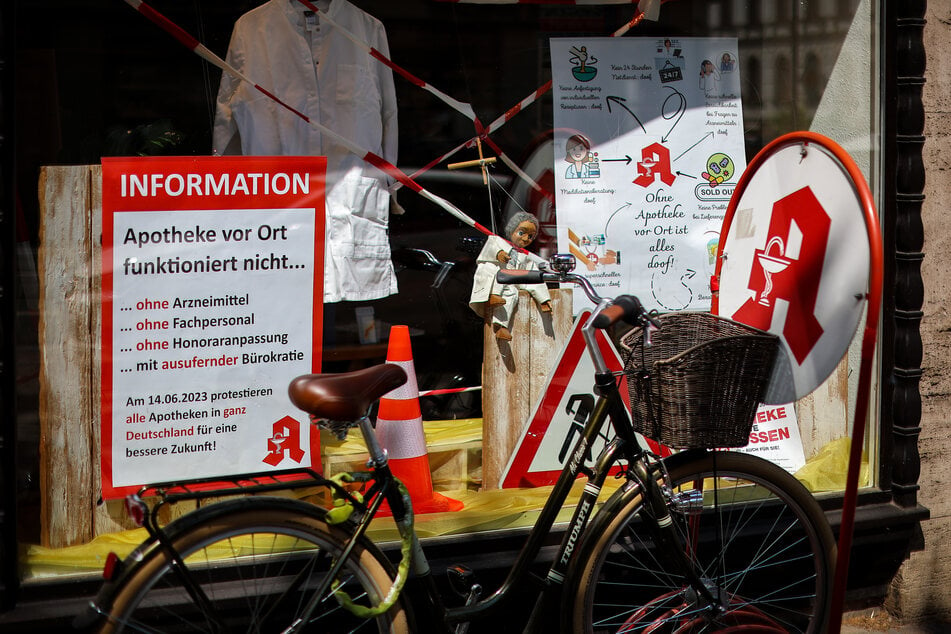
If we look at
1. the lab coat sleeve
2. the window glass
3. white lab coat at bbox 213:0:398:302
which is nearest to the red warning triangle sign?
the window glass

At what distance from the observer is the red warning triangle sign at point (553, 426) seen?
13.5 feet

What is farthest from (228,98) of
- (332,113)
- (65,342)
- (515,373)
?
(515,373)

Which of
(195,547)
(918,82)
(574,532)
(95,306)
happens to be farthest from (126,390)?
(918,82)

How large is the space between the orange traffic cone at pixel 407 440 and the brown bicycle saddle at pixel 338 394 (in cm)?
113

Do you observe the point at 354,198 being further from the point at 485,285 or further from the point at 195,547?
the point at 195,547

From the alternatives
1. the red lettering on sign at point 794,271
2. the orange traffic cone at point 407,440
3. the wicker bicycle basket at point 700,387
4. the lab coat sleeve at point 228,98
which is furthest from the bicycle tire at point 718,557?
the lab coat sleeve at point 228,98

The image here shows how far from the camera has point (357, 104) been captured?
13.2 ft

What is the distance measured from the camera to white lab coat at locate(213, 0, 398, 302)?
3.86 metres

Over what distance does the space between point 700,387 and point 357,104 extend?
6.39 ft

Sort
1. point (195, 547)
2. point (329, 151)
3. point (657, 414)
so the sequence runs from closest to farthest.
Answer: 1. point (195, 547)
2. point (657, 414)
3. point (329, 151)

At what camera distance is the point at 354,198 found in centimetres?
402

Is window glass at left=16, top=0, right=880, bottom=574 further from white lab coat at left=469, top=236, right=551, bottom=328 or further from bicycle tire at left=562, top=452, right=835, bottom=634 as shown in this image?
bicycle tire at left=562, top=452, right=835, bottom=634

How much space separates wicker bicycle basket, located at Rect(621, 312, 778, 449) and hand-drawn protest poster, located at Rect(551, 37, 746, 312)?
125 centimetres

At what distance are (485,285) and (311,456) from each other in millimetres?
1024
